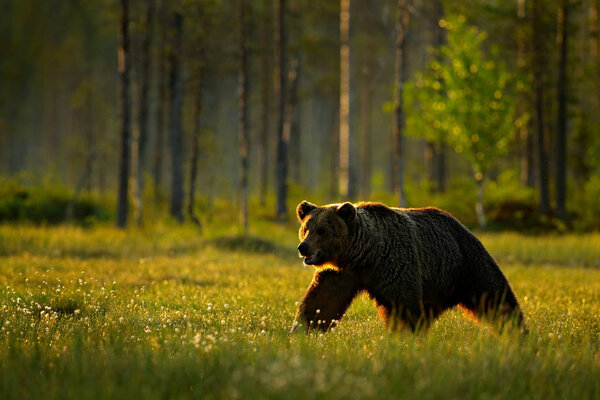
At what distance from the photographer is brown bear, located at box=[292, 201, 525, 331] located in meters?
6.11

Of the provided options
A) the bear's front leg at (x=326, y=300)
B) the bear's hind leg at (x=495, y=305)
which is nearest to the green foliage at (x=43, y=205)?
the bear's front leg at (x=326, y=300)

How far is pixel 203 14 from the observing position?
21.2 metres

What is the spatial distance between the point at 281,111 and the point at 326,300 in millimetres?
20109

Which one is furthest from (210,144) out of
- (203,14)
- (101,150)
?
(101,150)

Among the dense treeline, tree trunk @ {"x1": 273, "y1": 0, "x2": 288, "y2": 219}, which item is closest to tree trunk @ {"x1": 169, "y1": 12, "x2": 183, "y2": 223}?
the dense treeline

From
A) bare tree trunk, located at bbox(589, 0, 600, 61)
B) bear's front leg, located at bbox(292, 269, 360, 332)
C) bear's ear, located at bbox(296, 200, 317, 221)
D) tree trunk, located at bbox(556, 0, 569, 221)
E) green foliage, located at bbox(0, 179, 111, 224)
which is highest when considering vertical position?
bare tree trunk, located at bbox(589, 0, 600, 61)

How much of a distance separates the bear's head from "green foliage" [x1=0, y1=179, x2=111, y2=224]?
17185mm

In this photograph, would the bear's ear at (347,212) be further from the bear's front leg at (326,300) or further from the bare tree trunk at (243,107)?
the bare tree trunk at (243,107)

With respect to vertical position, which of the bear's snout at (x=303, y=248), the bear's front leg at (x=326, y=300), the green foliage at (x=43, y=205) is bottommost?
the green foliage at (x=43, y=205)

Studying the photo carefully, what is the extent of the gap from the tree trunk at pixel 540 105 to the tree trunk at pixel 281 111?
10.7 meters

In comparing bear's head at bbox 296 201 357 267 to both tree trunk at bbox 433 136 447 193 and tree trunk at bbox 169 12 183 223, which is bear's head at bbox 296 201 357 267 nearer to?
tree trunk at bbox 169 12 183 223

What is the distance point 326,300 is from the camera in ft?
21.1

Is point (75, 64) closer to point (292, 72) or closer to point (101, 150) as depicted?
point (101, 150)

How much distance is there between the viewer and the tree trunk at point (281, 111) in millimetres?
25172
